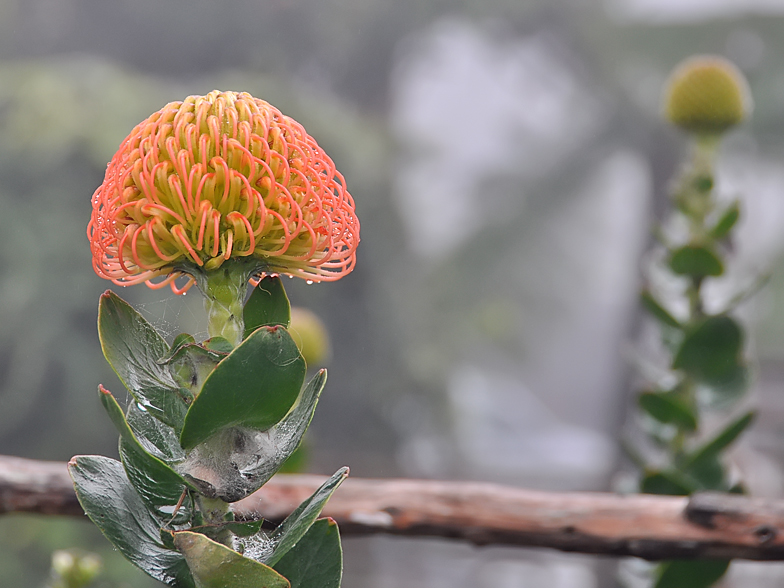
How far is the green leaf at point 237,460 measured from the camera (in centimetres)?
56

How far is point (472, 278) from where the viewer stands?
5594 millimetres

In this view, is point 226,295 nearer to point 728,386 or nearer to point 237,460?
point 237,460

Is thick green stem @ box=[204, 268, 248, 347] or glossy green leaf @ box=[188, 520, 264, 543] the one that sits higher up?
thick green stem @ box=[204, 268, 248, 347]

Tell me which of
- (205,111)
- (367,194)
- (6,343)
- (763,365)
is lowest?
(763,365)

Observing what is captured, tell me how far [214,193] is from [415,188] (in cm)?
508

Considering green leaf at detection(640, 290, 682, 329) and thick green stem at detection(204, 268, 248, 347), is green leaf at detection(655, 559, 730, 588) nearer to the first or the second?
green leaf at detection(640, 290, 682, 329)

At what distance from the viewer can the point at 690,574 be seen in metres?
1.17

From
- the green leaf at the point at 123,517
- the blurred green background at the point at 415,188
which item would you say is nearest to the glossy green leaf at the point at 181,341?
the green leaf at the point at 123,517

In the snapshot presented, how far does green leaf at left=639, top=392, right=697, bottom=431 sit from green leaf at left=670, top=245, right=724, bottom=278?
0.75 ft

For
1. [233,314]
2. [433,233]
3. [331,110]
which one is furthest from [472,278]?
[233,314]

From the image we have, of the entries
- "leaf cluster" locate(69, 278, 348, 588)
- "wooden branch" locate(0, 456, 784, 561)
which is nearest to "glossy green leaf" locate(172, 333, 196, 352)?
"leaf cluster" locate(69, 278, 348, 588)

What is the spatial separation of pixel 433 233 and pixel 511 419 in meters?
2.11

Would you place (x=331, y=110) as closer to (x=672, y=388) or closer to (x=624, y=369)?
(x=624, y=369)

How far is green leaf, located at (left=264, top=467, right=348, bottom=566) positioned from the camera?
54 centimetres
